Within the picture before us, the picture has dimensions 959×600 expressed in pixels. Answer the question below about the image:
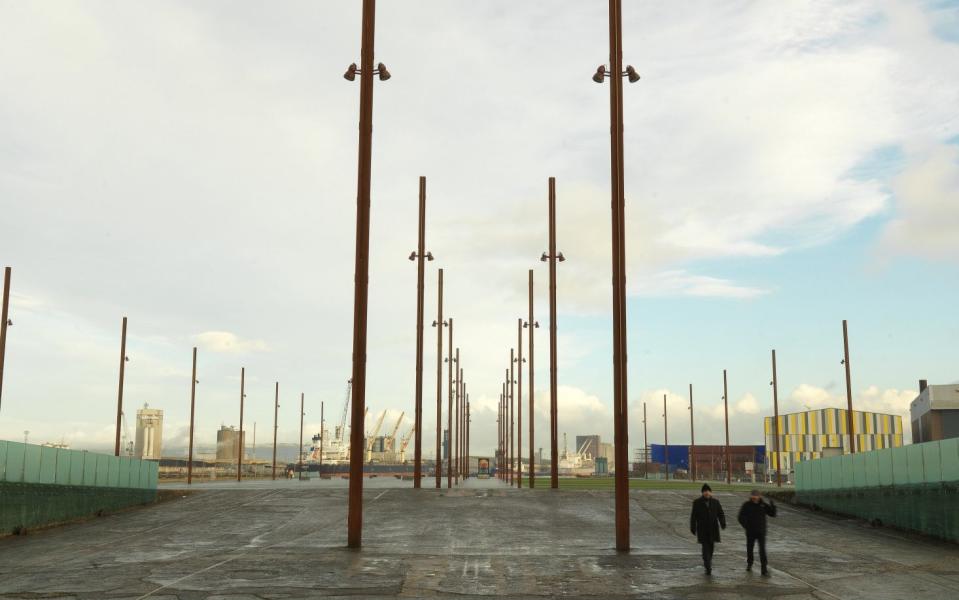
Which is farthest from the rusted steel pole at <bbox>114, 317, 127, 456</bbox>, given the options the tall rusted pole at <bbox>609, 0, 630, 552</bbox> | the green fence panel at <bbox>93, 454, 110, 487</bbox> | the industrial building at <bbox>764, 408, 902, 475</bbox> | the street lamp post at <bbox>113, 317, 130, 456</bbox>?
the industrial building at <bbox>764, 408, 902, 475</bbox>

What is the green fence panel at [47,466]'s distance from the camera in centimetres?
3042

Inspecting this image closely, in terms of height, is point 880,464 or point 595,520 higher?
point 880,464

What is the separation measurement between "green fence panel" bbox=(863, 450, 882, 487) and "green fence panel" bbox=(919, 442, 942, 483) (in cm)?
429

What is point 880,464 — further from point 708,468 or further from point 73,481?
point 708,468

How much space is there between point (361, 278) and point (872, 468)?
19334mm

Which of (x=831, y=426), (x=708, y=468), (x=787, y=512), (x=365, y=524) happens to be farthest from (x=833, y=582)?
(x=708, y=468)

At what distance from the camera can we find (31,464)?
29688 millimetres

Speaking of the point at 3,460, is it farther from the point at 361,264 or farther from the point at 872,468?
the point at 872,468

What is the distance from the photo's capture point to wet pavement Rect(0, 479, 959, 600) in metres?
16.1

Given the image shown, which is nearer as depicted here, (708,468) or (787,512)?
(787,512)

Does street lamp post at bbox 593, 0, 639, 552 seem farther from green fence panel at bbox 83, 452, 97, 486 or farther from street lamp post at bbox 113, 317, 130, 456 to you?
street lamp post at bbox 113, 317, 130, 456

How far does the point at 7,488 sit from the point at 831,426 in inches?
4512

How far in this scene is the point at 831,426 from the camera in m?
123

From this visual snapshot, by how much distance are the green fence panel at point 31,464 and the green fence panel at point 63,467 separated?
1618 millimetres
